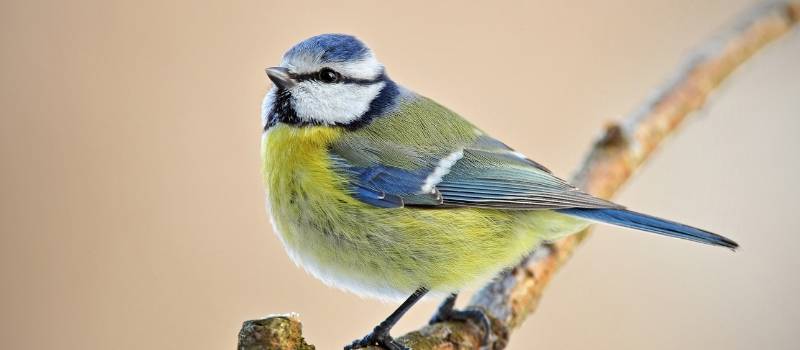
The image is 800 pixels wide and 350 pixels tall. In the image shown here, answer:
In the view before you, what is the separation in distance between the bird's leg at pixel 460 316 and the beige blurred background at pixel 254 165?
1020 mm

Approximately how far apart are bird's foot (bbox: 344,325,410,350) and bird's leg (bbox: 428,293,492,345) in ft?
0.84

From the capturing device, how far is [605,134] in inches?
106

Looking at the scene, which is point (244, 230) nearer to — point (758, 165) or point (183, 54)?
point (183, 54)

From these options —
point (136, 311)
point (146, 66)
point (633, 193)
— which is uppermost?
point (633, 193)

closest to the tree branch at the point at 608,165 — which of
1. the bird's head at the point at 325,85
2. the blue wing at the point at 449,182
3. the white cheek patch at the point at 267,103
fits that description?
the blue wing at the point at 449,182

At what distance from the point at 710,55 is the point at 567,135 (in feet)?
4.32

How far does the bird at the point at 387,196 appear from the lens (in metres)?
2.04

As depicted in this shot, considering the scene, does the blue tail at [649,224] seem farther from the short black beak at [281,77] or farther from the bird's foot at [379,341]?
the short black beak at [281,77]

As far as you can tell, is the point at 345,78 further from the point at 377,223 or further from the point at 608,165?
the point at 608,165

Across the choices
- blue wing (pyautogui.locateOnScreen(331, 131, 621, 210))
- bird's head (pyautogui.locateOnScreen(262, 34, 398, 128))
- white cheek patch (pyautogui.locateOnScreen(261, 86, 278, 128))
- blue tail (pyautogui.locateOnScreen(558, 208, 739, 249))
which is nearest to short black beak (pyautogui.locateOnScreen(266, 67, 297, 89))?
bird's head (pyautogui.locateOnScreen(262, 34, 398, 128))

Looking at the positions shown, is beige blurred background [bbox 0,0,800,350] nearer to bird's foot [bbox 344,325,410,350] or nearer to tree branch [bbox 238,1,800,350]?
tree branch [bbox 238,1,800,350]

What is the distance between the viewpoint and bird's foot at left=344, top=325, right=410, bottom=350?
6.23 feet

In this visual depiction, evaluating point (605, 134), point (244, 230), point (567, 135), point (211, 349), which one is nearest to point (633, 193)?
point (567, 135)

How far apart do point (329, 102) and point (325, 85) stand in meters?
0.05
